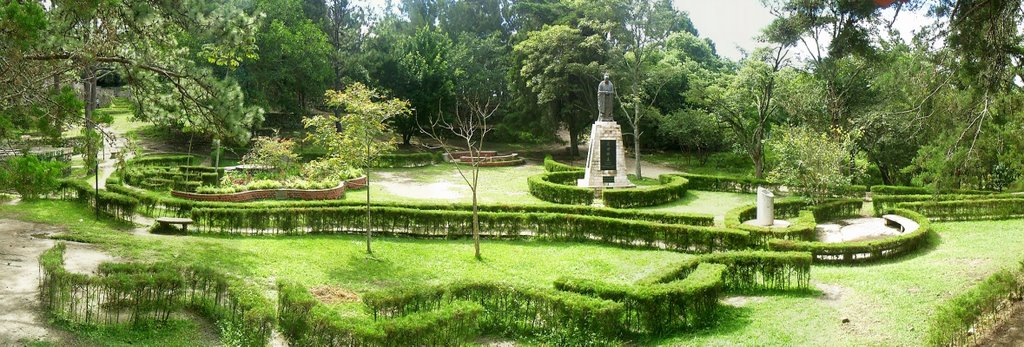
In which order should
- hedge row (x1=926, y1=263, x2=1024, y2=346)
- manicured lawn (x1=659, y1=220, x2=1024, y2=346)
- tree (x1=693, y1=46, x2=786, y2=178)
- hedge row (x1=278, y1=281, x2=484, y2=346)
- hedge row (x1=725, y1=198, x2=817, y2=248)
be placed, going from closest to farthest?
hedge row (x1=926, y1=263, x2=1024, y2=346), hedge row (x1=278, y1=281, x2=484, y2=346), manicured lawn (x1=659, y1=220, x2=1024, y2=346), hedge row (x1=725, y1=198, x2=817, y2=248), tree (x1=693, y1=46, x2=786, y2=178)

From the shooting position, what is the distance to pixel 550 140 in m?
58.8

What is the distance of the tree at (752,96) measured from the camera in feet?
121

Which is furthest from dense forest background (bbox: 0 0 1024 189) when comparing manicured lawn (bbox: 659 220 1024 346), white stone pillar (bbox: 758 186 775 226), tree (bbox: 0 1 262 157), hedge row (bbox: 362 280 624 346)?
hedge row (bbox: 362 280 624 346)

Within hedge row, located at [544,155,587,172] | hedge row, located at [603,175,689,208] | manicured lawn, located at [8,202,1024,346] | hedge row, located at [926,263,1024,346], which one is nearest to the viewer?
hedge row, located at [926,263,1024,346]

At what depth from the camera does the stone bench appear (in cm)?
2205

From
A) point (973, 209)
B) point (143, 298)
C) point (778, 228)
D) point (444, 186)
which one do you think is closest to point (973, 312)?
point (778, 228)

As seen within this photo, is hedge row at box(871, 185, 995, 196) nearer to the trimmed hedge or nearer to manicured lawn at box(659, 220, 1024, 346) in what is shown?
the trimmed hedge

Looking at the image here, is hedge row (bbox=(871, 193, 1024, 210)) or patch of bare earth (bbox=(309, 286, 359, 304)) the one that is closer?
patch of bare earth (bbox=(309, 286, 359, 304))

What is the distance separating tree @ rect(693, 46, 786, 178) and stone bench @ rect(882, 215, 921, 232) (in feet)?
43.1

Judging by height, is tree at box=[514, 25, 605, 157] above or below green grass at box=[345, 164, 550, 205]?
above

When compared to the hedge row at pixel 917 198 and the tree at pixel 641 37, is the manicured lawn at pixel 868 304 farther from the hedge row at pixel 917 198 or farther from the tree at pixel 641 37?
the tree at pixel 641 37

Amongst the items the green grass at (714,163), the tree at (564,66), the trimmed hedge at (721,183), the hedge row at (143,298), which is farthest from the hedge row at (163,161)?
the green grass at (714,163)

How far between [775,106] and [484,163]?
637 inches

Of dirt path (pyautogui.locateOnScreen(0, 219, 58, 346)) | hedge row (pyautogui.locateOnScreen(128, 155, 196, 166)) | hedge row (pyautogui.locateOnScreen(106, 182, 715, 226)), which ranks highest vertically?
hedge row (pyautogui.locateOnScreen(128, 155, 196, 166))
